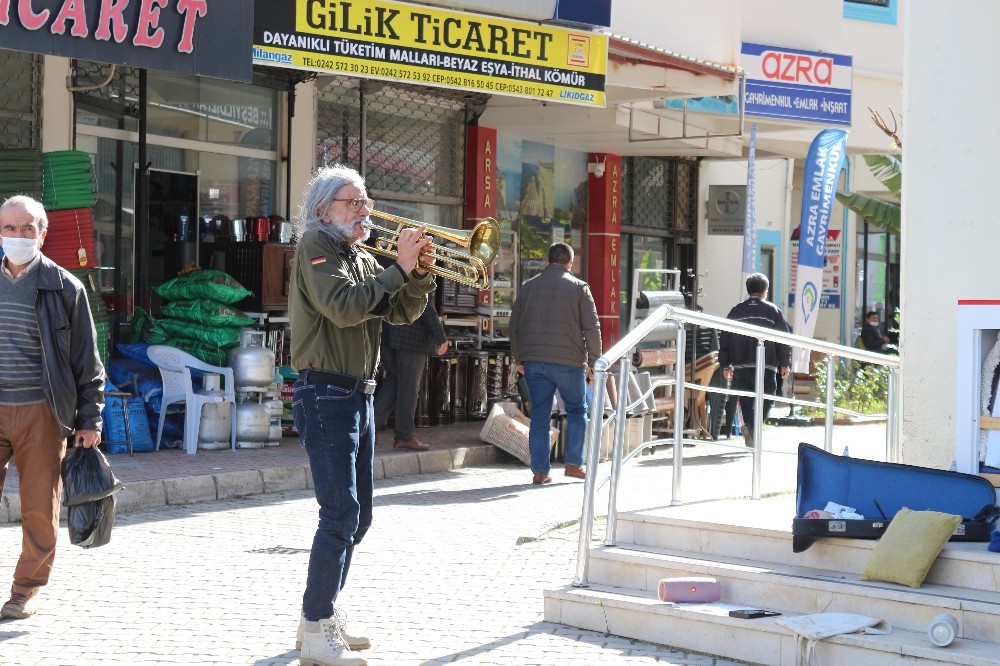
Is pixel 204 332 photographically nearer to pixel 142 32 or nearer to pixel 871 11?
pixel 142 32

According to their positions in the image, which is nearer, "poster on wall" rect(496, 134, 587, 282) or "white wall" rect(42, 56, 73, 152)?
"white wall" rect(42, 56, 73, 152)

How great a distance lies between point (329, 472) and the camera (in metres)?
5.45

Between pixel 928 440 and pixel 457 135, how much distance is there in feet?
34.3

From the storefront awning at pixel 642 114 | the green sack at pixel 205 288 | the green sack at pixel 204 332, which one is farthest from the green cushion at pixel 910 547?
the storefront awning at pixel 642 114

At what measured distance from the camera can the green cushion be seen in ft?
19.7

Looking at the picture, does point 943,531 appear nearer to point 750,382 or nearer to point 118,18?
point 118,18

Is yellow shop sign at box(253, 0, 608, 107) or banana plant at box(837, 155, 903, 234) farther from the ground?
yellow shop sign at box(253, 0, 608, 107)

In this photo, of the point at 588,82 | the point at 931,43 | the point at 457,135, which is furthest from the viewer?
the point at 457,135

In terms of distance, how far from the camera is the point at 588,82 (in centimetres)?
1306

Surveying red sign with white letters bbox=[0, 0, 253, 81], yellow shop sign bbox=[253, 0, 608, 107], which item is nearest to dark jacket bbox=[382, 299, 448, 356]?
yellow shop sign bbox=[253, 0, 608, 107]

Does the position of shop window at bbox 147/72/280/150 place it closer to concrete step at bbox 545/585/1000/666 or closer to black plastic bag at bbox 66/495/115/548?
black plastic bag at bbox 66/495/115/548

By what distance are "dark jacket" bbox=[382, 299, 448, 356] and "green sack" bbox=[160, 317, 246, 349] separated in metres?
1.35

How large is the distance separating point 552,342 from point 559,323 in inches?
6.6

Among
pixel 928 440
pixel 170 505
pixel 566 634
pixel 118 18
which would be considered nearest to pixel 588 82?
pixel 118 18
